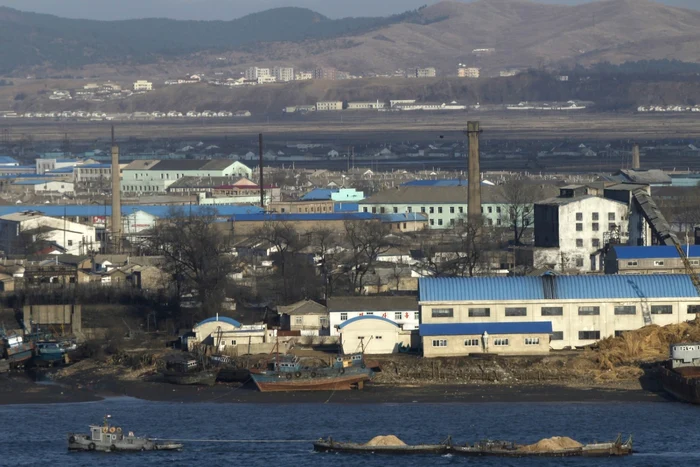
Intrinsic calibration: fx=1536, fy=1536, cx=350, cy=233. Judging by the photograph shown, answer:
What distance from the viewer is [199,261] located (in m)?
34.2

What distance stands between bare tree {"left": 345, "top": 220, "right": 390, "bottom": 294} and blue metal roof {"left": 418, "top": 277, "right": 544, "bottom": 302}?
5.62m

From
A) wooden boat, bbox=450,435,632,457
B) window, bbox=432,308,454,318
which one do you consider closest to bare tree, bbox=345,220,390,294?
window, bbox=432,308,454,318

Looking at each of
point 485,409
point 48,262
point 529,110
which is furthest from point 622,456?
point 529,110

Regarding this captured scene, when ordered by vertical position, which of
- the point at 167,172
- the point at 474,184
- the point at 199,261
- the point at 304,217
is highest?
the point at 167,172

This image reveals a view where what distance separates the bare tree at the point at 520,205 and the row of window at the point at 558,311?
1386 cm

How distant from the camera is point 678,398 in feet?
80.3

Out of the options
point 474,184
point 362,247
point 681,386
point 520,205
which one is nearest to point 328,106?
point 520,205

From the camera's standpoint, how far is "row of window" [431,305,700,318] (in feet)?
91.1

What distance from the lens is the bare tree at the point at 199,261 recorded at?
33.1 m

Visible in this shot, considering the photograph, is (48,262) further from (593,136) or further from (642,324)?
(593,136)

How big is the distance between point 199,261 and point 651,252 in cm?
989

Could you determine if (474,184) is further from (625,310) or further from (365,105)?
(365,105)

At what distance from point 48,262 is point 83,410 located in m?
14.6

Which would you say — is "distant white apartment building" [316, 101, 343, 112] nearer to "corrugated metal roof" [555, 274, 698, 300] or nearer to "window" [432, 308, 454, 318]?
"corrugated metal roof" [555, 274, 698, 300]
